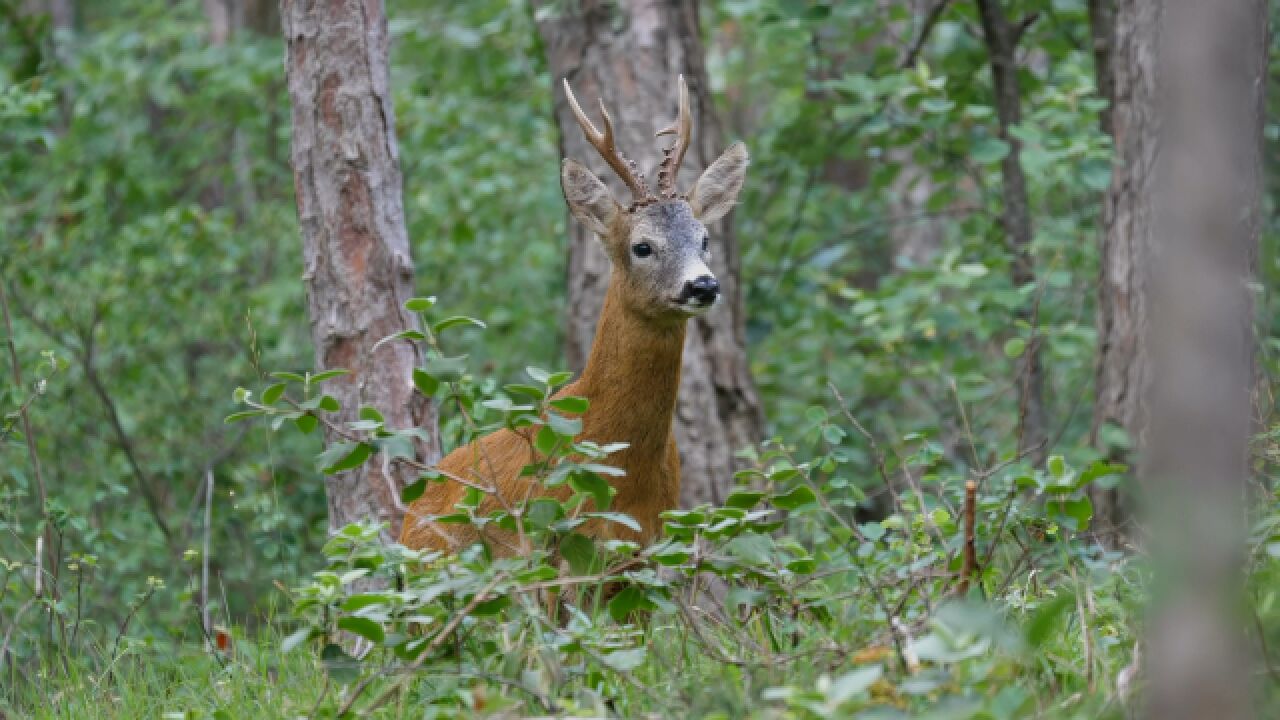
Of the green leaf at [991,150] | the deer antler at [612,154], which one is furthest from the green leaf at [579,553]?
the green leaf at [991,150]

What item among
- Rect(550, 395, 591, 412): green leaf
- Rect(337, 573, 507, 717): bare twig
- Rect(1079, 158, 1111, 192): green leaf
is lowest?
Rect(337, 573, 507, 717): bare twig

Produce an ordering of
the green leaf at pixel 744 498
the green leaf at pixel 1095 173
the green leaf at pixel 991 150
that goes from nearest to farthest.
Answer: the green leaf at pixel 744 498, the green leaf at pixel 1095 173, the green leaf at pixel 991 150

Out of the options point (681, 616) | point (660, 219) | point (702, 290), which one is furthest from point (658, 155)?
point (681, 616)

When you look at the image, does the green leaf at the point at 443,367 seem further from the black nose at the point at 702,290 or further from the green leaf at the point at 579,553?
the black nose at the point at 702,290

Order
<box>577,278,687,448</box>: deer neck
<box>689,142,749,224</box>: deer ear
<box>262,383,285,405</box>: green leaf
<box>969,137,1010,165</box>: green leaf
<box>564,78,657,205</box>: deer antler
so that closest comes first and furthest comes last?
<box>262,383,285,405</box>: green leaf < <box>577,278,687,448</box>: deer neck < <box>564,78,657,205</box>: deer antler < <box>689,142,749,224</box>: deer ear < <box>969,137,1010,165</box>: green leaf

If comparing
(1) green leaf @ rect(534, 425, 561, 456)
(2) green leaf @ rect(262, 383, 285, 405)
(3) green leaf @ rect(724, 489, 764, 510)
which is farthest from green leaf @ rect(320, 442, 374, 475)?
(3) green leaf @ rect(724, 489, 764, 510)

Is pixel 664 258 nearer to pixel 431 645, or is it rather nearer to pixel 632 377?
pixel 632 377

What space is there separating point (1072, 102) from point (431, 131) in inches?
195

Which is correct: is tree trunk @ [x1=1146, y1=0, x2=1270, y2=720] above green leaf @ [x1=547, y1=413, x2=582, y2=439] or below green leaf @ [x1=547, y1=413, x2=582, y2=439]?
above

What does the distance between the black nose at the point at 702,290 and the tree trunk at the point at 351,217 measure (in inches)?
44.2

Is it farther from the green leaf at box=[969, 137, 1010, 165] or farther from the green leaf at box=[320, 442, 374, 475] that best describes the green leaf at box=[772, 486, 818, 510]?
the green leaf at box=[969, 137, 1010, 165]

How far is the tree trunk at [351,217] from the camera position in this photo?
552cm

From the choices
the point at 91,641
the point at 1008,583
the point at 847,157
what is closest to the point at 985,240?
the point at 847,157

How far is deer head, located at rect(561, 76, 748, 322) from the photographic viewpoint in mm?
5527
